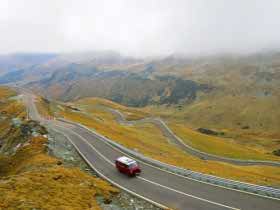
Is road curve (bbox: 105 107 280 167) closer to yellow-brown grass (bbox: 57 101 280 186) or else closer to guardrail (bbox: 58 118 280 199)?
yellow-brown grass (bbox: 57 101 280 186)

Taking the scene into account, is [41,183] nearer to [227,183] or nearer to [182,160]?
[227,183]

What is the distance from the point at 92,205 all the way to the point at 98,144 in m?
28.1

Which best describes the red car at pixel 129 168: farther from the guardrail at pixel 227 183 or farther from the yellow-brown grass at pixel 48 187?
the guardrail at pixel 227 183

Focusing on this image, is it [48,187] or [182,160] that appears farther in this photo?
[182,160]

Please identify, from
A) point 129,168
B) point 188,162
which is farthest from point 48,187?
point 188,162

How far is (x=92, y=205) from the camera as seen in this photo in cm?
2920

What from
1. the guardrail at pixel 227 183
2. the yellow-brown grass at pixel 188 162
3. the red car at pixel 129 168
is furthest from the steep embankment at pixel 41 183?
the yellow-brown grass at pixel 188 162

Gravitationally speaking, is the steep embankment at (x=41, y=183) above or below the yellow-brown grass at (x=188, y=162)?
above

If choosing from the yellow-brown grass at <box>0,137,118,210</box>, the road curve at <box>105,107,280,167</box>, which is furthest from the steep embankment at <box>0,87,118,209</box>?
the road curve at <box>105,107,280,167</box>

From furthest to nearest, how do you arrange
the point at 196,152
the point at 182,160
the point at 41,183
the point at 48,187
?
the point at 196,152
the point at 182,160
the point at 41,183
the point at 48,187

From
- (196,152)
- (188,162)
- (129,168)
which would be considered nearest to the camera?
(129,168)

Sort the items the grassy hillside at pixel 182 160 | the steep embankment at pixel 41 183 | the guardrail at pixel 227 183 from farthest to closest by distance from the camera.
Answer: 1. the grassy hillside at pixel 182 160
2. the guardrail at pixel 227 183
3. the steep embankment at pixel 41 183

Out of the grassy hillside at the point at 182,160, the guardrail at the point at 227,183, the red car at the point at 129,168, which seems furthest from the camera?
the grassy hillside at the point at 182,160

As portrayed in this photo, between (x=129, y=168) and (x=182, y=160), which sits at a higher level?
(x=129, y=168)
